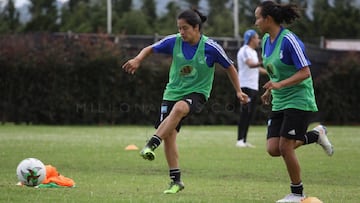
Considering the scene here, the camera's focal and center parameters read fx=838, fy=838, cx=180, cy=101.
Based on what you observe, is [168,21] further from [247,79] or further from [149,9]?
[247,79]

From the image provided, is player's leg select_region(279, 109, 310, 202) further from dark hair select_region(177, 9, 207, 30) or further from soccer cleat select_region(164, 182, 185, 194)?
dark hair select_region(177, 9, 207, 30)

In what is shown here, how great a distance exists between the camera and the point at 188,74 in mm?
A: 9984

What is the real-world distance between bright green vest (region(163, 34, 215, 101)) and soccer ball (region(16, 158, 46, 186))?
1709mm

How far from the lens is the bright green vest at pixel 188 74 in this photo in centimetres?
998

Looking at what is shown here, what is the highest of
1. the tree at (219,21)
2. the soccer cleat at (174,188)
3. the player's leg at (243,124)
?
the soccer cleat at (174,188)

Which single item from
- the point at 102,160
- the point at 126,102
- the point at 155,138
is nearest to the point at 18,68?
the point at 126,102

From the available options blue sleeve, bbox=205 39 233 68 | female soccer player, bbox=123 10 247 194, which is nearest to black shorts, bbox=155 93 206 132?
female soccer player, bbox=123 10 247 194

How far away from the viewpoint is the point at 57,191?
952 centimetres

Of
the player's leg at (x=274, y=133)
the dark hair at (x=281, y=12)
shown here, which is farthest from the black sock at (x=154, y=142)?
the dark hair at (x=281, y=12)

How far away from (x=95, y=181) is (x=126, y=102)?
17756mm

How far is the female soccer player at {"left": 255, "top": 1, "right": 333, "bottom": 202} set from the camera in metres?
9.04

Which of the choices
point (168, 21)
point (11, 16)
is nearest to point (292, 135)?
point (168, 21)

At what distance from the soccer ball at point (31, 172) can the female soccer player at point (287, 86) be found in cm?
269

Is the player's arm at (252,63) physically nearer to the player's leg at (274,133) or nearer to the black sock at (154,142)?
the player's leg at (274,133)
